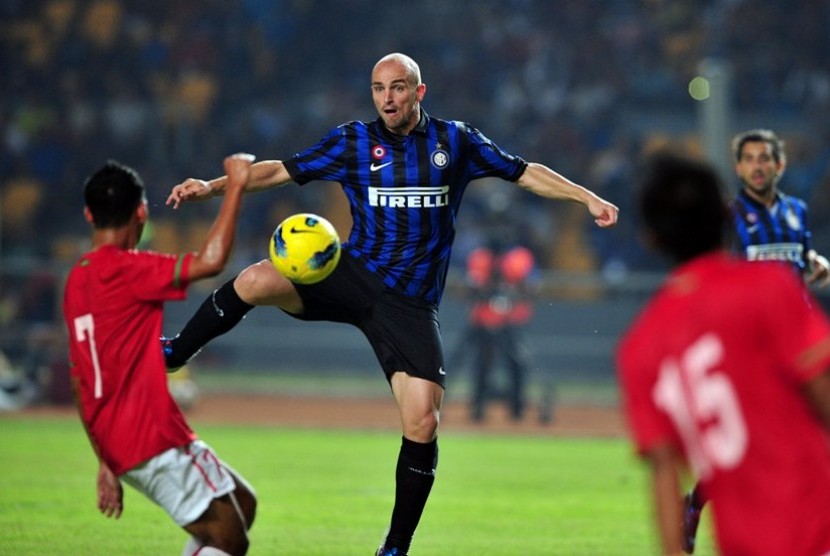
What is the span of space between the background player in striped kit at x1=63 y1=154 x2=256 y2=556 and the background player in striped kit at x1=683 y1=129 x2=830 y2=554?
12.4 feet

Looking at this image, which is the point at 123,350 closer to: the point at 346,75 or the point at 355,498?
the point at 355,498

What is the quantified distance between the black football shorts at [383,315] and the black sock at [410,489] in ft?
1.23

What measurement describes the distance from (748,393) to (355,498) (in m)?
7.28

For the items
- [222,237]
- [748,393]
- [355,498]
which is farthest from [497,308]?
[748,393]

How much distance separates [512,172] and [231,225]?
100 inches

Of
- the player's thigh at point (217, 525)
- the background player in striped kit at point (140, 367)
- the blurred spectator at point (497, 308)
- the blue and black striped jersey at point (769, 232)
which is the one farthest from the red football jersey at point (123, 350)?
the blurred spectator at point (497, 308)

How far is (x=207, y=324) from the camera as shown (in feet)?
23.2

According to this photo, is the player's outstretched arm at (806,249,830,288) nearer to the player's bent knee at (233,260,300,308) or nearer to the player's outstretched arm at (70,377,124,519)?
the player's bent knee at (233,260,300,308)

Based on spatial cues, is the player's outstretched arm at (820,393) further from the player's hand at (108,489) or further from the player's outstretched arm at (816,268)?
the player's outstretched arm at (816,268)

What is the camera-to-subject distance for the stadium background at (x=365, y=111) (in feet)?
70.5

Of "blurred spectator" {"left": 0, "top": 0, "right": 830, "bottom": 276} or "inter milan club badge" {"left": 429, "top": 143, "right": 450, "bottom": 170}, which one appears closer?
"inter milan club badge" {"left": 429, "top": 143, "right": 450, "bottom": 170}

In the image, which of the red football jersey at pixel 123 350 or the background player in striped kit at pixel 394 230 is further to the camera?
the background player in striped kit at pixel 394 230

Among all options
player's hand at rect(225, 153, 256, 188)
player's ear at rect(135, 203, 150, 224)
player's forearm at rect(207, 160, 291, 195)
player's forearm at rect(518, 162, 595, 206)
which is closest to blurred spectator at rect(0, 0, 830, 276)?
player's forearm at rect(518, 162, 595, 206)

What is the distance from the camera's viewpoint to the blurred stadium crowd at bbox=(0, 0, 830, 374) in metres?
23.8
